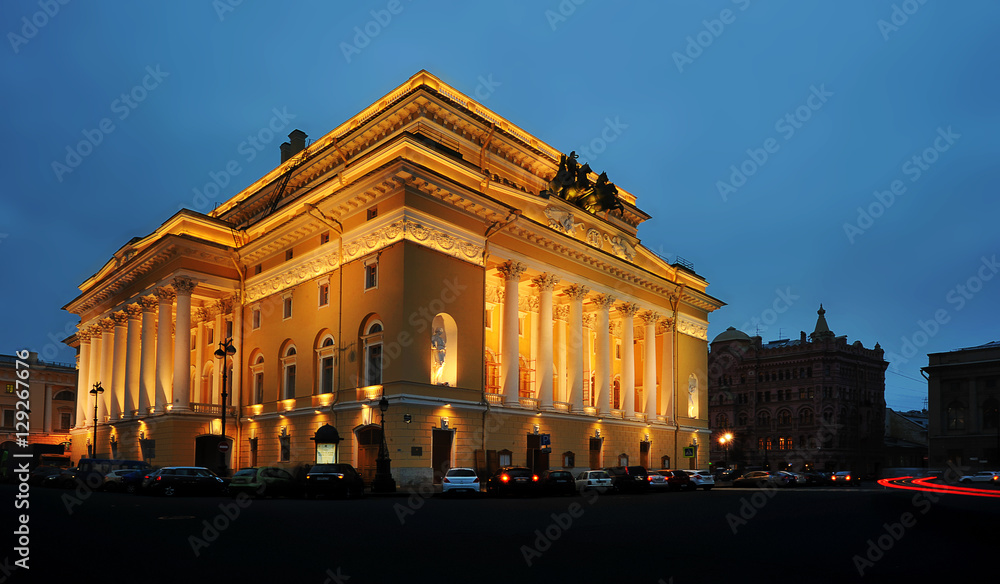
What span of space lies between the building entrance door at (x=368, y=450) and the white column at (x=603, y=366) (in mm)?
16689

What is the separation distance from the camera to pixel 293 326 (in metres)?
43.5

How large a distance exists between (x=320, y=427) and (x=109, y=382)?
88.5ft

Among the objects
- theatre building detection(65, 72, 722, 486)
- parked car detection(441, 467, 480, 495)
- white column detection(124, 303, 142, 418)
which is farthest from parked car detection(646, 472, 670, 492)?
white column detection(124, 303, 142, 418)

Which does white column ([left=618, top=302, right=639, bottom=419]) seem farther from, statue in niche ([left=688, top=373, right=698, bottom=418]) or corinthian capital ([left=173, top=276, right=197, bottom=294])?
corinthian capital ([left=173, top=276, right=197, bottom=294])

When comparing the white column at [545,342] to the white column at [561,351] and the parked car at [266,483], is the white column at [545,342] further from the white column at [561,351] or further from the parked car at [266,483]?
the parked car at [266,483]

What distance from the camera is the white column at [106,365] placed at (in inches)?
2223

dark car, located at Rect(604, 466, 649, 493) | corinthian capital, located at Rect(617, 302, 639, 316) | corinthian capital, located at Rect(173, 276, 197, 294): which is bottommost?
dark car, located at Rect(604, 466, 649, 493)

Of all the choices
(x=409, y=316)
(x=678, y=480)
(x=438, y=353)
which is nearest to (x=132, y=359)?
(x=438, y=353)

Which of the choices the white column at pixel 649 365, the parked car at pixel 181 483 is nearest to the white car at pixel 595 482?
A: the parked car at pixel 181 483

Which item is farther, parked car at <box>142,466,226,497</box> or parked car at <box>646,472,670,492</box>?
parked car at <box>646,472,670,492</box>

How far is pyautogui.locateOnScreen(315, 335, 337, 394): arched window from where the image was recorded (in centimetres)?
4056

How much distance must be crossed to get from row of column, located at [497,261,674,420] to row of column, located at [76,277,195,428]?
18.8 metres

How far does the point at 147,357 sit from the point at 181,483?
2173 centimetres

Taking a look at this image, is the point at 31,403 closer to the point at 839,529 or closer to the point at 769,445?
the point at 769,445
